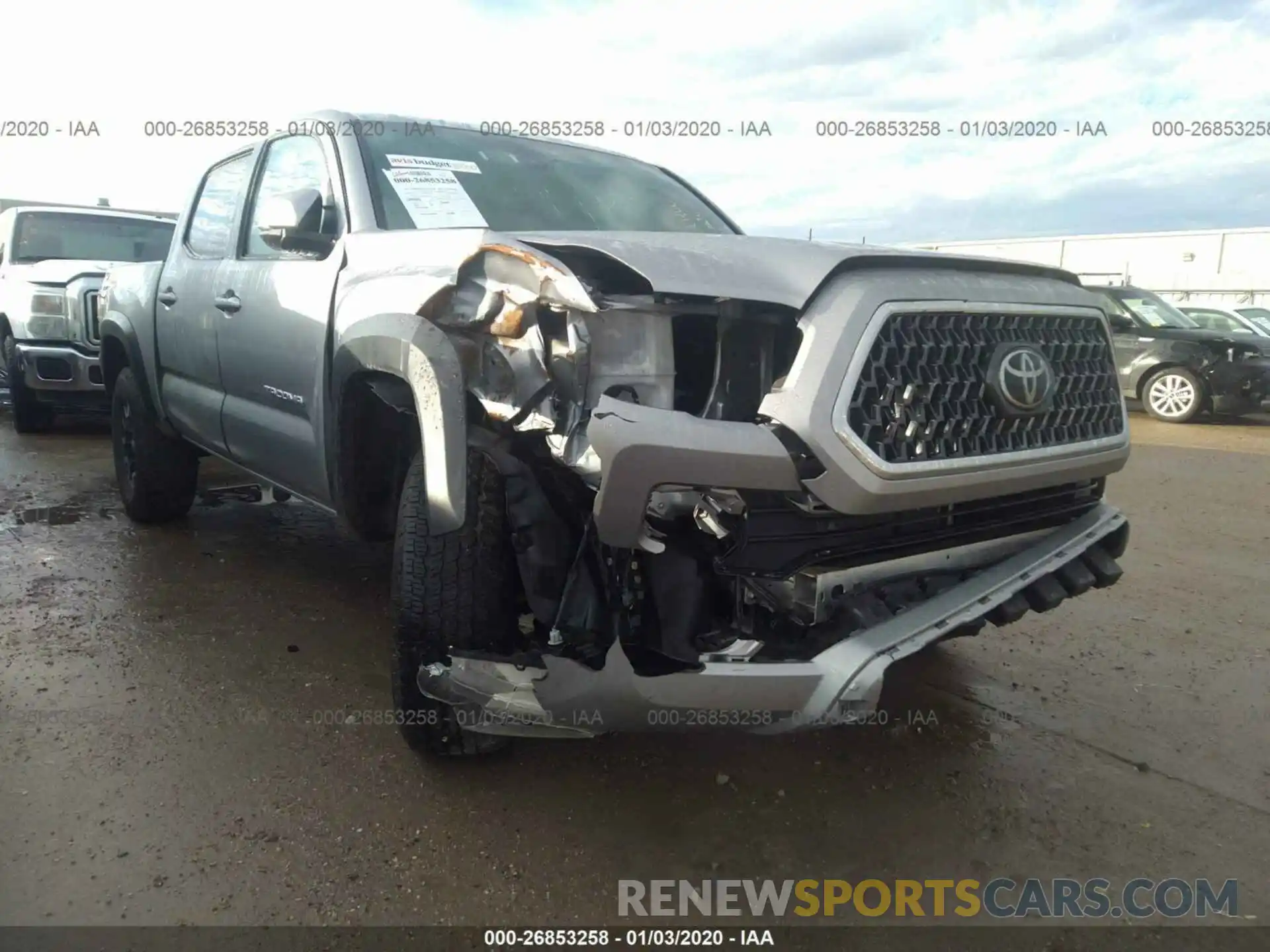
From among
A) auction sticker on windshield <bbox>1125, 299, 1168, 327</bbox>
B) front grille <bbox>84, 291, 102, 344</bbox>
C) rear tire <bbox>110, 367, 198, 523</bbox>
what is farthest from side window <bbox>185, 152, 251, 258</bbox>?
auction sticker on windshield <bbox>1125, 299, 1168, 327</bbox>

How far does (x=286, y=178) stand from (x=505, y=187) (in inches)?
39.3

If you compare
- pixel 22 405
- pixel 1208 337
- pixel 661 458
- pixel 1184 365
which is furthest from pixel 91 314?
pixel 1208 337

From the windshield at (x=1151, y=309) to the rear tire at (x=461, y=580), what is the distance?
11107 millimetres

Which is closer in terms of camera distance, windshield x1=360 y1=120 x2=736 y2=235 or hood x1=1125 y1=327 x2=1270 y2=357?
windshield x1=360 y1=120 x2=736 y2=235

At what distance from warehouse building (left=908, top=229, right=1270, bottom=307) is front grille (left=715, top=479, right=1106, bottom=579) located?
65.8 feet

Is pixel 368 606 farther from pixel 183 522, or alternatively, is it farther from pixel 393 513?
pixel 183 522

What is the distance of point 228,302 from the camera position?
362cm

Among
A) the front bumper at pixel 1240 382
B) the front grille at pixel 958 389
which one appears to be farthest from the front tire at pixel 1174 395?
the front grille at pixel 958 389

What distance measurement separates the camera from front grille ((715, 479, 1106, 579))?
80.4 inches

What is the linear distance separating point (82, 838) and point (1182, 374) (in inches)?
458

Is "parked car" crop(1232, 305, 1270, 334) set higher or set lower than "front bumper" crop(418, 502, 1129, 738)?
higher

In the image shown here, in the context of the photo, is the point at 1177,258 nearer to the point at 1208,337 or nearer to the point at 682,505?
the point at 1208,337

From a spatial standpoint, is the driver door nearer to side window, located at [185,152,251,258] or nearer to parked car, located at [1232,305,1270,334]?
side window, located at [185,152,251,258]

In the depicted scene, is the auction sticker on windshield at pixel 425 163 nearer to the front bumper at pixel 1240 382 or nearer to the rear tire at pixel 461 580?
the rear tire at pixel 461 580
